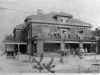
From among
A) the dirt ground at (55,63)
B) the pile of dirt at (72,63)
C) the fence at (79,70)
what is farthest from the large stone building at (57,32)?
the fence at (79,70)

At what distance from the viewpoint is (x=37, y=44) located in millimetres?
10711

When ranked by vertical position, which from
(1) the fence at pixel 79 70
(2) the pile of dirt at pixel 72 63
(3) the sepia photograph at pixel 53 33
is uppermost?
(3) the sepia photograph at pixel 53 33

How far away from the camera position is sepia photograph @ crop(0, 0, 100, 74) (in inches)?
309

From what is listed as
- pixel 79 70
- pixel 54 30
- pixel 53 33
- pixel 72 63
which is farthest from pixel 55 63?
pixel 54 30

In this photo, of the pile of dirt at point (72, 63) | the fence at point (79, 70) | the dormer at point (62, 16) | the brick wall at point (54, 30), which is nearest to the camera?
the fence at point (79, 70)

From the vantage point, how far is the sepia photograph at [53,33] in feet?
25.7

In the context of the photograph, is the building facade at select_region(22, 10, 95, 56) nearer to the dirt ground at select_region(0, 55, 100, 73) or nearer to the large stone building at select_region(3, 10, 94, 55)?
the large stone building at select_region(3, 10, 94, 55)

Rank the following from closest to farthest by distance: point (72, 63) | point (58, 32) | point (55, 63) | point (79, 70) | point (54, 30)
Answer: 1. point (79, 70)
2. point (55, 63)
3. point (72, 63)
4. point (58, 32)
5. point (54, 30)

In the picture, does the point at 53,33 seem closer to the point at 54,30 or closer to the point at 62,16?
the point at 54,30

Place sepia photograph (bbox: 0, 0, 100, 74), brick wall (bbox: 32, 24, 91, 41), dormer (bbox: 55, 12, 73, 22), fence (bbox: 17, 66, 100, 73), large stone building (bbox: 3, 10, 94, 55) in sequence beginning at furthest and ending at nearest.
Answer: brick wall (bbox: 32, 24, 91, 41) → large stone building (bbox: 3, 10, 94, 55) → dormer (bbox: 55, 12, 73, 22) → sepia photograph (bbox: 0, 0, 100, 74) → fence (bbox: 17, 66, 100, 73)

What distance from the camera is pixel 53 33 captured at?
11.4 metres

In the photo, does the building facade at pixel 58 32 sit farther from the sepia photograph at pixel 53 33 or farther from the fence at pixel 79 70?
the fence at pixel 79 70

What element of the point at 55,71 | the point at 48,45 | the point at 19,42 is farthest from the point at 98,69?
the point at 19,42

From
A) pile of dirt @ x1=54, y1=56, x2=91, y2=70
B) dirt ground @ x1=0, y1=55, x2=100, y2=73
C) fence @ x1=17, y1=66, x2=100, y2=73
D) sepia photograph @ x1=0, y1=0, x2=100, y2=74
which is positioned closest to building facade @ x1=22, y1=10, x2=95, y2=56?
sepia photograph @ x1=0, y1=0, x2=100, y2=74
